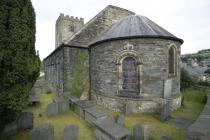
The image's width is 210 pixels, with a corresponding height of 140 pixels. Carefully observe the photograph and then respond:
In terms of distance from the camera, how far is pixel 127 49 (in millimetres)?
A: 11070

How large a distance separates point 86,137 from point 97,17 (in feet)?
39.4

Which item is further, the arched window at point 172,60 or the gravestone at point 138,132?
the arched window at point 172,60

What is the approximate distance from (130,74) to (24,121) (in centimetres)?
746

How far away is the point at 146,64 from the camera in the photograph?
10672 mm

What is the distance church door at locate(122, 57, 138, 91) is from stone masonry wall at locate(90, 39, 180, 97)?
56cm

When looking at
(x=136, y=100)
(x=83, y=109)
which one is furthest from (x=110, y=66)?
(x=83, y=109)

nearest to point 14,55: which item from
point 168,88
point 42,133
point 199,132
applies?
point 42,133

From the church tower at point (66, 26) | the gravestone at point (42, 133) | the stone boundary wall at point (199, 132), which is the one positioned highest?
the church tower at point (66, 26)

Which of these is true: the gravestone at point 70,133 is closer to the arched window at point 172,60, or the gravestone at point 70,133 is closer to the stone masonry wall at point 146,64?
the stone masonry wall at point 146,64

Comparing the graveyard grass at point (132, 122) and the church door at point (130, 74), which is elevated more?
the church door at point (130, 74)

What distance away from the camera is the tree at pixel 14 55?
5484 millimetres

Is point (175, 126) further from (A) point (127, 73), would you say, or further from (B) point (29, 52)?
(B) point (29, 52)

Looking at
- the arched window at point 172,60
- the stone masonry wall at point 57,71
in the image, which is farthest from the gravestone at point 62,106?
the arched window at point 172,60

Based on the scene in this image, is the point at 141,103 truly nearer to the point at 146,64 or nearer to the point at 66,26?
the point at 146,64
